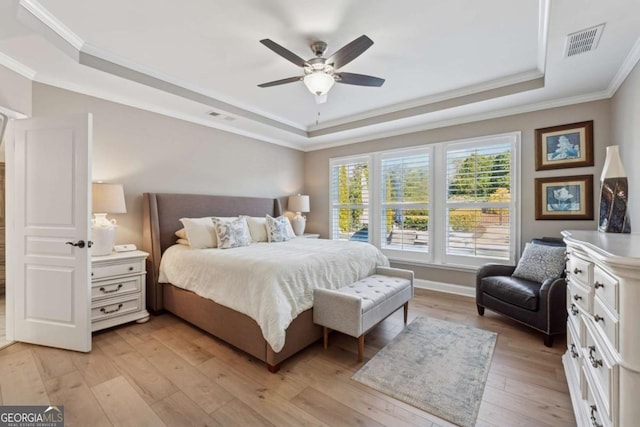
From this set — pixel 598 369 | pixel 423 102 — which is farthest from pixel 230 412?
pixel 423 102

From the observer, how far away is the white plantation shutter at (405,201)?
4449 mm

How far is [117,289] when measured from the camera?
293 centimetres

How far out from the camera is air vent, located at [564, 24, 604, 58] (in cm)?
203

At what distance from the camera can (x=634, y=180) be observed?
7.85 ft

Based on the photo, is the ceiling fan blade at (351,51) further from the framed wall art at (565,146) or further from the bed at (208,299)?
the framed wall art at (565,146)

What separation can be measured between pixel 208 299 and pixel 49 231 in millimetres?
1544

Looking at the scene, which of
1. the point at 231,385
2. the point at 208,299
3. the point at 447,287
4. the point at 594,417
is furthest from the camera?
the point at 447,287

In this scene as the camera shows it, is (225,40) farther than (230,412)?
Yes

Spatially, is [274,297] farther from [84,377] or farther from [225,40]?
[225,40]

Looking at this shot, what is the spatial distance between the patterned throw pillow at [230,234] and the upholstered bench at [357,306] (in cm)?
141

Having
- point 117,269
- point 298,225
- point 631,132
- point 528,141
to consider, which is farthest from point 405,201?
point 117,269

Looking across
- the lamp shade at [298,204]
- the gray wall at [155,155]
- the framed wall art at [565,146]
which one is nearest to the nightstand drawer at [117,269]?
the gray wall at [155,155]

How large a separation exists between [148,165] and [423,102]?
3826mm

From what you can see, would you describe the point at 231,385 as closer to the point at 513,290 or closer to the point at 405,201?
the point at 513,290
